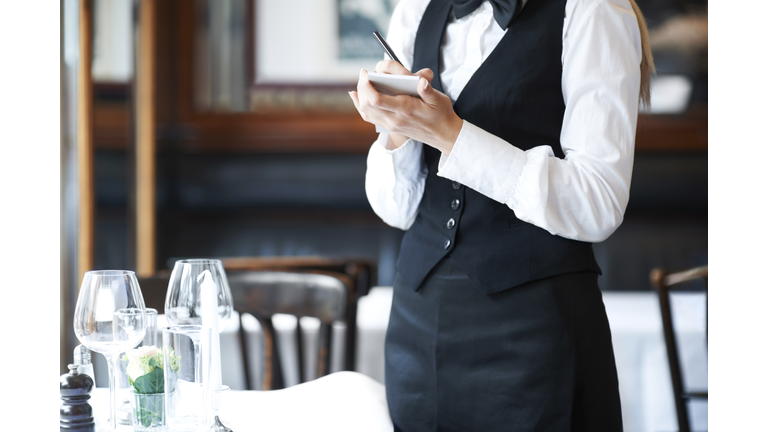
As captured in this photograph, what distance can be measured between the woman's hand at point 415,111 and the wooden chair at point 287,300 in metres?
0.61

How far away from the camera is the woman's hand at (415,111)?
0.92 m

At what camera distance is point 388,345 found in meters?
1.16

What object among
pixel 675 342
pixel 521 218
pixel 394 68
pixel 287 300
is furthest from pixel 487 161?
pixel 675 342

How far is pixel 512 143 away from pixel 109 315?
0.66m

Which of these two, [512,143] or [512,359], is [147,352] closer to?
[512,359]

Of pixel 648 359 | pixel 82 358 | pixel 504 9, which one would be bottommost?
pixel 648 359

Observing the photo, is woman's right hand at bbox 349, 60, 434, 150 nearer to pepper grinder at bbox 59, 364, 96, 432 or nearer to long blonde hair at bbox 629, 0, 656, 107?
long blonde hair at bbox 629, 0, 656, 107

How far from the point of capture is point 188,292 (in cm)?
84

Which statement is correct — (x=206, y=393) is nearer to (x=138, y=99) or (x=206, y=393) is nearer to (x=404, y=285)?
(x=404, y=285)

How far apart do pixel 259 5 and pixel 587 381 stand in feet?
8.08

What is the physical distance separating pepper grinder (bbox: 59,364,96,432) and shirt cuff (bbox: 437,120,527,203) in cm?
58

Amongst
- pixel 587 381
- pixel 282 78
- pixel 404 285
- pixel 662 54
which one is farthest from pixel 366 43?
pixel 587 381

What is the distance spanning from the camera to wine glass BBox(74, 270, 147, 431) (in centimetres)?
77

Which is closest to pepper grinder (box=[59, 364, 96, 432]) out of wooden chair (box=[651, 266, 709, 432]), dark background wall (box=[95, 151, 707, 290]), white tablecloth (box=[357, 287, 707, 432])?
white tablecloth (box=[357, 287, 707, 432])
